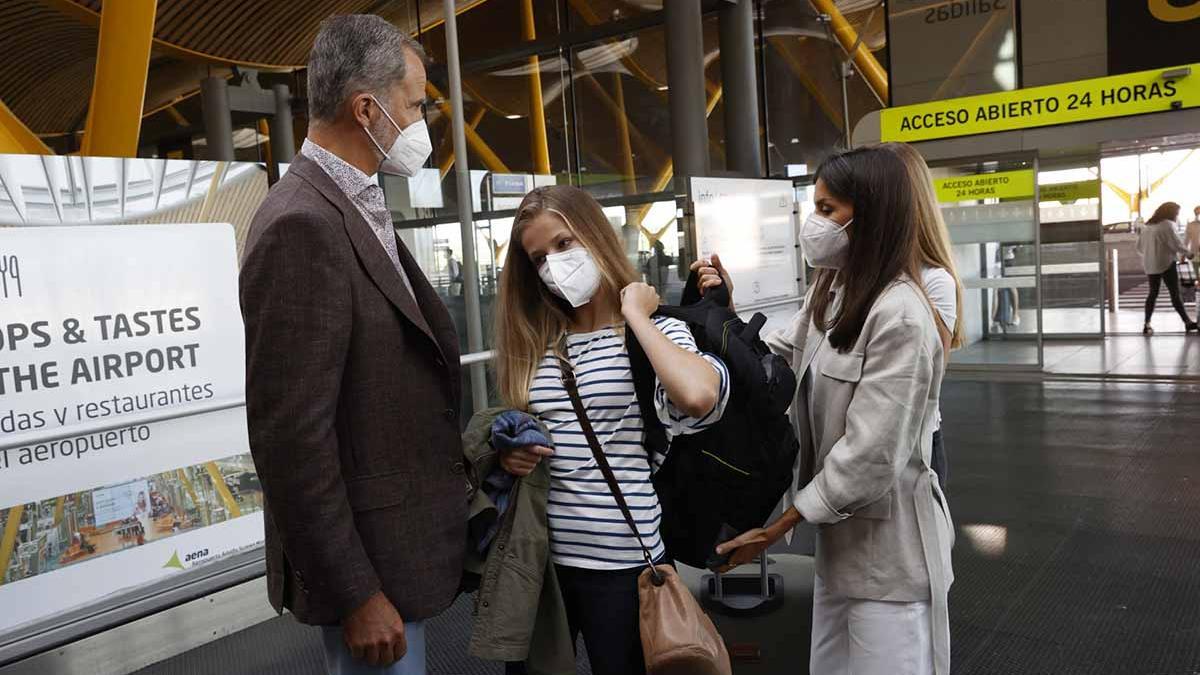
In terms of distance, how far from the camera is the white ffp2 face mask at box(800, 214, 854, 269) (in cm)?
200

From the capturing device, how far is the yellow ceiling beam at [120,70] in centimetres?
621

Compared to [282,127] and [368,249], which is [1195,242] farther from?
[282,127]

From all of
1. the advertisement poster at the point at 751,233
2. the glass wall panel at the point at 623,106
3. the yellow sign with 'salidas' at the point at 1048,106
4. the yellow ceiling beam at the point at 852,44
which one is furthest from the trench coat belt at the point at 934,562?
the glass wall panel at the point at 623,106

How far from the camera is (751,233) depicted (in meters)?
8.85

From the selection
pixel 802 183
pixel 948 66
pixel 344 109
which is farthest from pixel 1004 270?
pixel 344 109

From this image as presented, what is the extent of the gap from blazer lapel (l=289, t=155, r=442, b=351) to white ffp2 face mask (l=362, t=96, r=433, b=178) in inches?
5.5

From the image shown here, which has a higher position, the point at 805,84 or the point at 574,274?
the point at 805,84

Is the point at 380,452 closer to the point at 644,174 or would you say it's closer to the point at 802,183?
the point at 802,183

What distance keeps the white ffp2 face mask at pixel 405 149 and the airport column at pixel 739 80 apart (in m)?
11.1

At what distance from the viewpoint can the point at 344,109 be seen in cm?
153

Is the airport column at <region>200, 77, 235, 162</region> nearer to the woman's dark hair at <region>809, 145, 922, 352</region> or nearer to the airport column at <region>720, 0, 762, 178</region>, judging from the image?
the airport column at <region>720, 0, 762, 178</region>

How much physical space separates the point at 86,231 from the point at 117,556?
1.38 m

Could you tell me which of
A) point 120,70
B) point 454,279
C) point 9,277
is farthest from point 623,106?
point 9,277

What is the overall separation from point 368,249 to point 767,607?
2.85 m
